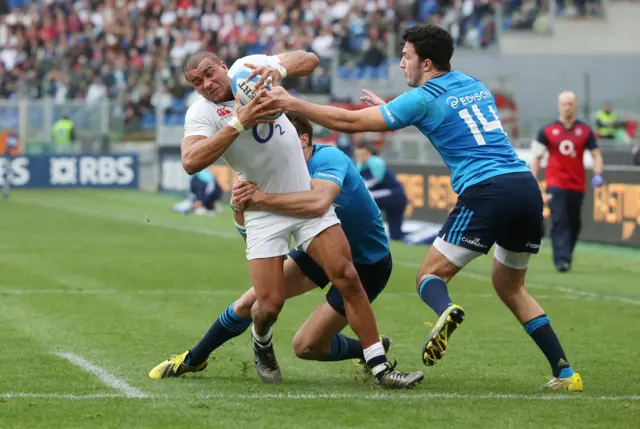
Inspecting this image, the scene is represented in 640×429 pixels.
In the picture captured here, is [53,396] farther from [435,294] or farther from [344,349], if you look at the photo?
[435,294]

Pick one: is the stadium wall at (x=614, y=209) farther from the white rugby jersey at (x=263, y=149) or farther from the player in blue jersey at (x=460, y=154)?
the white rugby jersey at (x=263, y=149)

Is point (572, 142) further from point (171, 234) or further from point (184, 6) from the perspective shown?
point (184, 6)

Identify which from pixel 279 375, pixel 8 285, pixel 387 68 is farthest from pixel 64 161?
pixel 279 375

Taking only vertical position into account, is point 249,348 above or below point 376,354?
below

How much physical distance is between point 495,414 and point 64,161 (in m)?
30.9

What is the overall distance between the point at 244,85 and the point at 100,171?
30206mm

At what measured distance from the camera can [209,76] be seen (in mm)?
7441

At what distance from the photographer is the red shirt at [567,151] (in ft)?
51.2

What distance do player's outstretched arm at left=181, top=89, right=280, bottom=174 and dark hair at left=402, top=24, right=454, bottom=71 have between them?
957mm

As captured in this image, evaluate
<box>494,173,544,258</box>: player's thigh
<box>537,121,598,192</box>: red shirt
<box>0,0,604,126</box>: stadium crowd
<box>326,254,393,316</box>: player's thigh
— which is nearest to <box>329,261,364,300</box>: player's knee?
<box>326,254,393,316</box>: player's thigh

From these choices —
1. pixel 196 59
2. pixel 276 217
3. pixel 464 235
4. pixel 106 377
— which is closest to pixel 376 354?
pixel 464 235

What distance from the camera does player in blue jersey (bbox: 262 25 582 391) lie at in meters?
7.34

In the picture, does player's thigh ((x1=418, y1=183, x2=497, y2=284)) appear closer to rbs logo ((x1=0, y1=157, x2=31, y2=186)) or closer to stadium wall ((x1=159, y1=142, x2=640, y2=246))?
stadium wall ((x1=159, y1=142, x2=640, y2=246))

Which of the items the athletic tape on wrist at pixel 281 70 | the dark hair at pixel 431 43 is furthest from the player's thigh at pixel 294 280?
the dark hair at pixel 431 43
